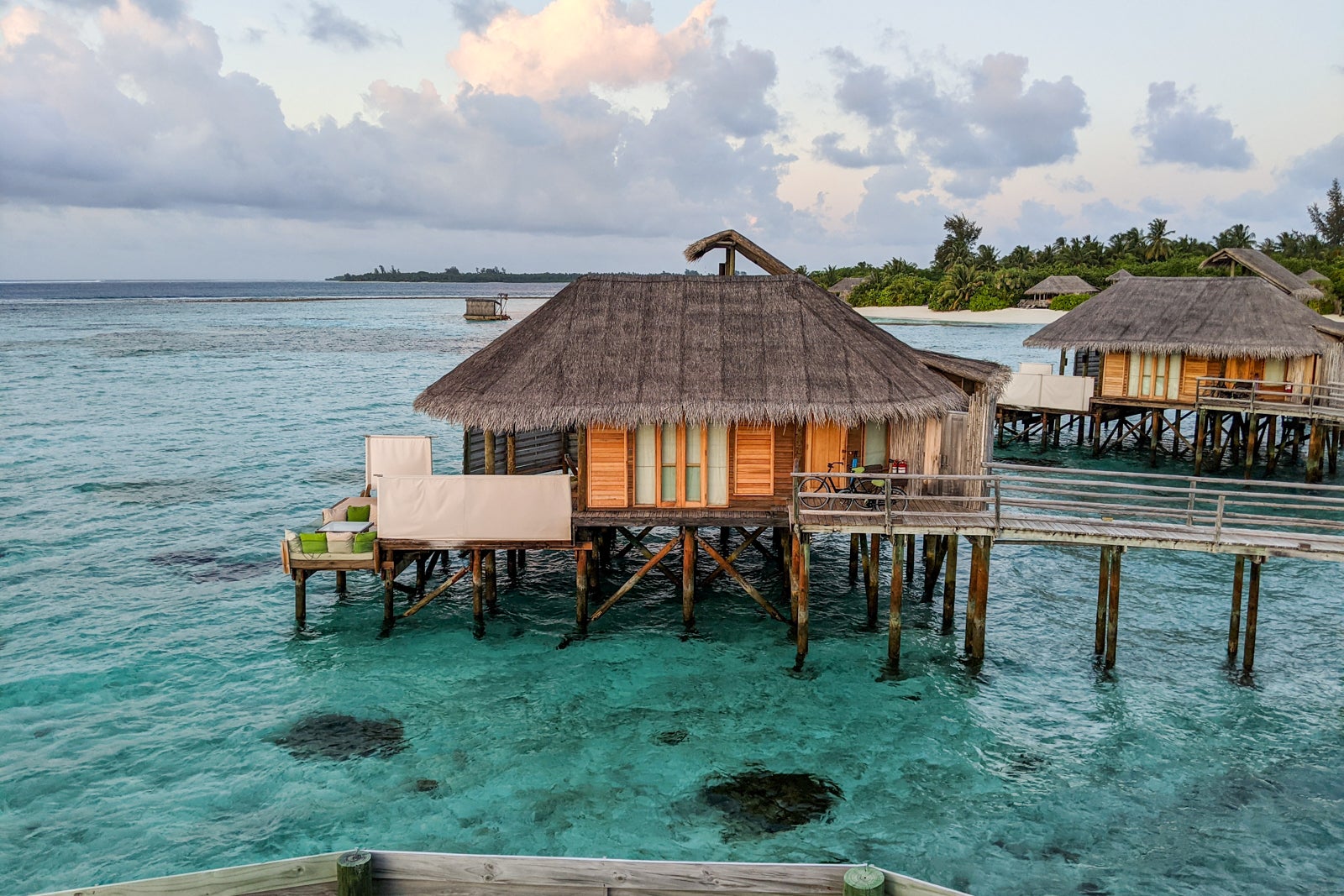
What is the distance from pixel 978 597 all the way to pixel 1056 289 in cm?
8687

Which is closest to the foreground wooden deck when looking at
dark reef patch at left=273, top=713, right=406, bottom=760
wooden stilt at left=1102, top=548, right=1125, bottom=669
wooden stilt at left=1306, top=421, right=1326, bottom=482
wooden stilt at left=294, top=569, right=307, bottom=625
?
dark reef patch at left=273, top=713, right=406, bottom=760

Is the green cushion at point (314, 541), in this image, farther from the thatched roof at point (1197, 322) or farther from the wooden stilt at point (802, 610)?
the thatched roof at point (1197, 322)

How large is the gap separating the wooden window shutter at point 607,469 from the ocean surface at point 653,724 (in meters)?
2.85

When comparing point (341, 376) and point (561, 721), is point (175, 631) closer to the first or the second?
point (561, 721)

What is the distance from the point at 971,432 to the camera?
1948cm

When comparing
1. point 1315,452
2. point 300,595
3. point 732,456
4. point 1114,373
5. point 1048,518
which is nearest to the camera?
point 1048,518

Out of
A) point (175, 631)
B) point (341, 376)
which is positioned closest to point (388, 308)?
point (341, 376)

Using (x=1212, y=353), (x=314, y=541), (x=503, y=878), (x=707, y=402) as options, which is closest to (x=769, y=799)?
(x=707, y=402)

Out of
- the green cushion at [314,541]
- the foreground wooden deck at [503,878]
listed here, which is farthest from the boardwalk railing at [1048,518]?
the foreground wooden deck at [503,878]

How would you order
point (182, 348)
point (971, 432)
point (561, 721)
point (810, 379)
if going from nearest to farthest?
point (561, 721) < point (810, 379) < point (971, 432) < point (182, 348)

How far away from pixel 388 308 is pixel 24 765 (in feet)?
590

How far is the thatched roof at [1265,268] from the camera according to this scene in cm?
5156

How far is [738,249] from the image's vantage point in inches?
848

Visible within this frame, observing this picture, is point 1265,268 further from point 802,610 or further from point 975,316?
point 975,316
